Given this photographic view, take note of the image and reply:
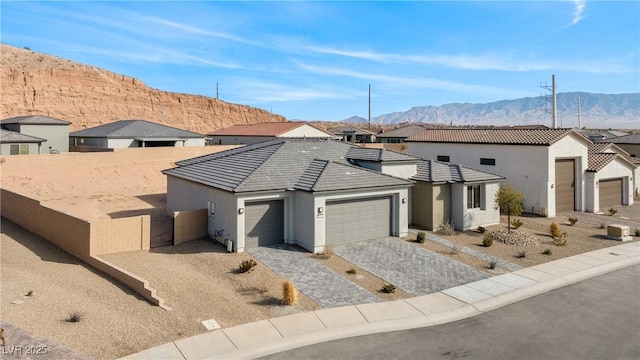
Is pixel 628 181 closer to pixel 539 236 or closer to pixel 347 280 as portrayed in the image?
pixel 539 236

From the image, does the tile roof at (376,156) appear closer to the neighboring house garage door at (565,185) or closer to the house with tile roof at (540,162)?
the house with tile roof at (540,162)

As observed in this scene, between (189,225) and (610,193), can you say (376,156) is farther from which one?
(610,193)

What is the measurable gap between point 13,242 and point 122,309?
1048 centimetres

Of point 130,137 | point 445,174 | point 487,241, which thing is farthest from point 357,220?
point 130,137

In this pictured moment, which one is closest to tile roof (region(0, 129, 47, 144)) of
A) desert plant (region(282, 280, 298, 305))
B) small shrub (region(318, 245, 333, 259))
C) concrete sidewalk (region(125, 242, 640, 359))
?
small shrub (region(318, 245, 333, 259))

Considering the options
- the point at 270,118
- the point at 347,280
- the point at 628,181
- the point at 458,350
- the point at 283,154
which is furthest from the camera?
the point at 270,118

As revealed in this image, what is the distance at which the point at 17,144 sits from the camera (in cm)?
3981

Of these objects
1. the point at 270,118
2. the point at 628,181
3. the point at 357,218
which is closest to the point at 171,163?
the point at 357,218

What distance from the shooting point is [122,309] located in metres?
13.6

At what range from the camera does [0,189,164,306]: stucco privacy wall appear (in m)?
16.5

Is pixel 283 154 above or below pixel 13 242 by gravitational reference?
above

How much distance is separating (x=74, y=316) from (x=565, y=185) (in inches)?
1256

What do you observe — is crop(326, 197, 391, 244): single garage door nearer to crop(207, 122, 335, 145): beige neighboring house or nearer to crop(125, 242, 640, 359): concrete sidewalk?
crop(125, 242, 640, 359): concrete sidewalk

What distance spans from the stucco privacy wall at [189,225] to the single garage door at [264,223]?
2.85 metres
